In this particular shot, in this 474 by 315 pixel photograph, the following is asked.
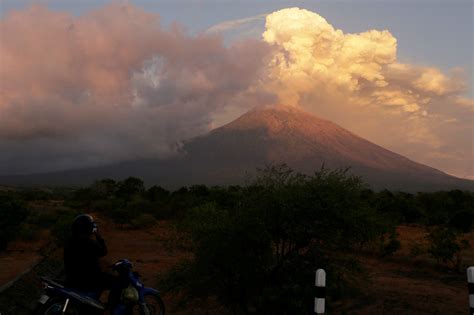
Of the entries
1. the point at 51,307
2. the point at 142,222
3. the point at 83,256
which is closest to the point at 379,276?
the point at 83,256

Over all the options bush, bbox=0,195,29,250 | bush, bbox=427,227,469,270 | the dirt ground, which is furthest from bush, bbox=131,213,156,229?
bush, bbox=427,227,469,270

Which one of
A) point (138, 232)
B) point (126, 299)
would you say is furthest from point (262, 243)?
point (138, 232)

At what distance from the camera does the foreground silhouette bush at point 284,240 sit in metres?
10.0

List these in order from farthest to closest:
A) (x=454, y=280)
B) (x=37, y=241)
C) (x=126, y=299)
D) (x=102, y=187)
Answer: (x=102, y=187), (x=37, y=241), (x=454, y=280), (x=126, y=299)

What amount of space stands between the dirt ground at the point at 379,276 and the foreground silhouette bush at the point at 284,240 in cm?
111

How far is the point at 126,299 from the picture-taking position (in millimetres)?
6898

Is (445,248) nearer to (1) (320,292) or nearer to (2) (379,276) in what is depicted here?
(2) (379,276)

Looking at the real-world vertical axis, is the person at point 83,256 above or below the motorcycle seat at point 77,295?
above

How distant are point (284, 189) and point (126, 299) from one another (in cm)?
474

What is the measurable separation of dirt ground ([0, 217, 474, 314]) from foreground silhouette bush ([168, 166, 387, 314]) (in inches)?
43.8

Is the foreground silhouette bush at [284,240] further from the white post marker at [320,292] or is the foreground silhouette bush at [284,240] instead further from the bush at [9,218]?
the bush at [9,218]

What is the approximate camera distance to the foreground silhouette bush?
10.0 m

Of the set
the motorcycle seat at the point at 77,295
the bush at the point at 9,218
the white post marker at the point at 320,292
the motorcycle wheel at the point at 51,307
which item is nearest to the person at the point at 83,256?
the motorcycle seat at the point at 77,295

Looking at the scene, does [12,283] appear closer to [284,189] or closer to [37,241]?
[284,189]
